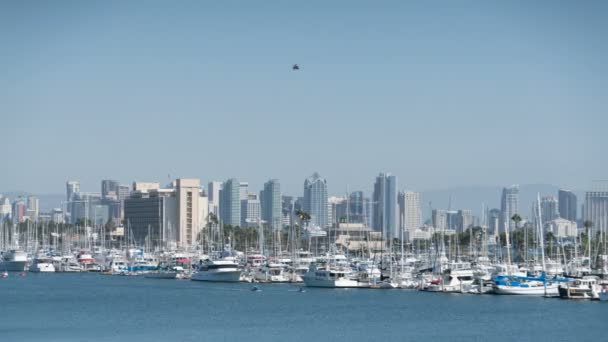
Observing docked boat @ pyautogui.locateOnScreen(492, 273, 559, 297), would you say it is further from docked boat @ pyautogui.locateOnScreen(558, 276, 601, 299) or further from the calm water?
docked boat @ pyautogui.locateOnScreen(558, 276, 601, 299)

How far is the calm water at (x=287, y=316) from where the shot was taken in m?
60.7

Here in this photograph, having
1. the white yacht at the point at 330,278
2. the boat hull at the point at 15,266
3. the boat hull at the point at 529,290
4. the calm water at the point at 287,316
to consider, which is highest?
the boat hull at the point at 15,266

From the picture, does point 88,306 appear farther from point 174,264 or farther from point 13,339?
point 174,264

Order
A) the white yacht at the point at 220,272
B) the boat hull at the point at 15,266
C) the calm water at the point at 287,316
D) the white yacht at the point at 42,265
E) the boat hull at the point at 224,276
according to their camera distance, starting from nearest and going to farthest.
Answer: the calm water at the point at 287,316
the boat hull at the point at 224,276
the white yacht at the point at 220,272
the boat hull at the point at 15,266
the white yacht at the point at 42,265

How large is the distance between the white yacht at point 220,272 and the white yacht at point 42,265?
30.5 metres

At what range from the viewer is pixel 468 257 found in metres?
126

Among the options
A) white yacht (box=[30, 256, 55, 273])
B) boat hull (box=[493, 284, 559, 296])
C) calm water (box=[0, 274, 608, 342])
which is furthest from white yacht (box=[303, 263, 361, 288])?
white yacht (box=[30, 256, 55, 273])

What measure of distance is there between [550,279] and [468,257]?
38895mm

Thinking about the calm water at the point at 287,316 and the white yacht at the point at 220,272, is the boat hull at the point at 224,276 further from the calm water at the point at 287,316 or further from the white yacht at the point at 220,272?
the calm water at the point at 287,316

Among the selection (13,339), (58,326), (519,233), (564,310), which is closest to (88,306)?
(58,326)

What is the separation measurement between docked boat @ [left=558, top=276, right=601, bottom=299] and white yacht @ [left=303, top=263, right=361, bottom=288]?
2139 cm

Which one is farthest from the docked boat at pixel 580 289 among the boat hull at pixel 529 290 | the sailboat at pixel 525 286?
the sailboat at pixel 525 286

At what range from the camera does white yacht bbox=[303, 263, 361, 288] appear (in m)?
98.2

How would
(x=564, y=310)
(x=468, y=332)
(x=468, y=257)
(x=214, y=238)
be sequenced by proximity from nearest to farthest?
(x=468, y=332)
(x=564, y=310)
(x=468, y=257)
(x=214, y=238)
